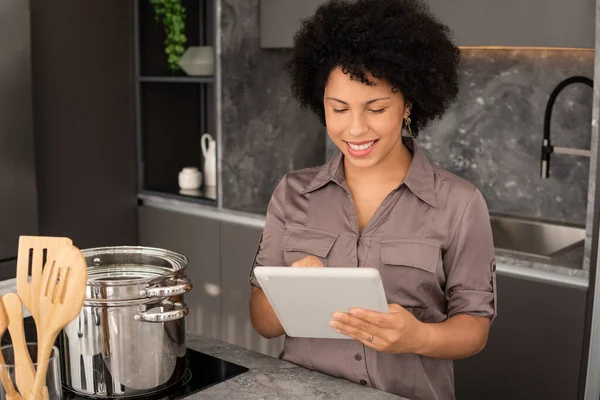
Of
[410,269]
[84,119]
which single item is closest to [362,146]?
[410,269]

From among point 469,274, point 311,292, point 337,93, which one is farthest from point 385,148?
point 311,292

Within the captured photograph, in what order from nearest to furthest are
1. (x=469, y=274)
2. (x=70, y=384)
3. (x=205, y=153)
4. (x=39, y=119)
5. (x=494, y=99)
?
(x=70, y=384)
(x=469, y=274)
(x=494, y=99)
(x=39, y=119)
(x=205, y=153)

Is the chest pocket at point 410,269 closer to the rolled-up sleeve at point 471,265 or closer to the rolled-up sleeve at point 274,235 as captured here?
the rolled-up sleeve at point 471,265

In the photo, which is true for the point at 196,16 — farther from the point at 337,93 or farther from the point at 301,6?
the point at 337,93

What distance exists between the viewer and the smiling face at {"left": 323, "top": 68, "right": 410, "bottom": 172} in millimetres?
1621

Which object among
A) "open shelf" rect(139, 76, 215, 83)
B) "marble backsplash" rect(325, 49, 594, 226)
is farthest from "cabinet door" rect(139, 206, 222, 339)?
"marble backsplash" rect(325, 49, 594, 226)

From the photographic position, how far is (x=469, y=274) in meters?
1.64

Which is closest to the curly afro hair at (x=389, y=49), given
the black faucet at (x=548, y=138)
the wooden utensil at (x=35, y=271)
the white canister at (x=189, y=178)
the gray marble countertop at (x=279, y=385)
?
the gray marble countertop at (x=279, y=385)

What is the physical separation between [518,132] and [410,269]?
1.69 metres

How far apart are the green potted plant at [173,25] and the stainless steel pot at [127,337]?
8.40 ft

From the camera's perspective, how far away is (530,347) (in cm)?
257

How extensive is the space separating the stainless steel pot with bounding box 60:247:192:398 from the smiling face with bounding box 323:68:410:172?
462 mm

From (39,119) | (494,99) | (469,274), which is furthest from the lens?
(39,119)

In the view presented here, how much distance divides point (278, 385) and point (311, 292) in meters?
0.20
